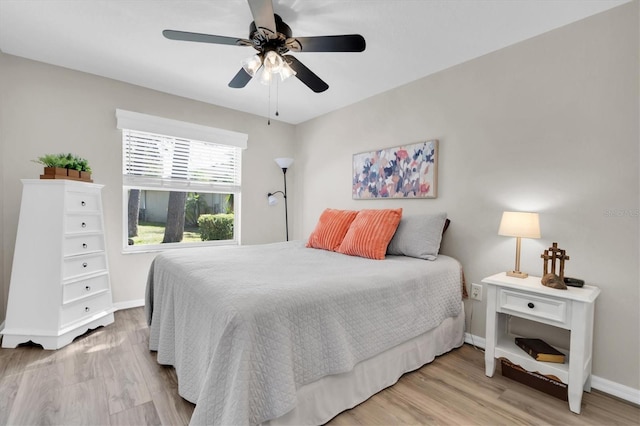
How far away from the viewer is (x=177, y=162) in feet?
11.3

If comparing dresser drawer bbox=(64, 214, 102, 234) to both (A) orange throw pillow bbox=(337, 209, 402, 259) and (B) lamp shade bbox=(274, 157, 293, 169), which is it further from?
(A) orange throw pillow bbox=(337, 209, 402, 259)

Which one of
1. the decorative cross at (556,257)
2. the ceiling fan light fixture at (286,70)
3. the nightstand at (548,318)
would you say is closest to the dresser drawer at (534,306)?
the nightstand at (548,318)

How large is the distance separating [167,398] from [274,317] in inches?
38.4

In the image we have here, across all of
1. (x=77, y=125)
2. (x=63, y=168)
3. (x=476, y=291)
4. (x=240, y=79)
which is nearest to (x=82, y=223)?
(x=63, y=168)

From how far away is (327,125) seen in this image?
12.8ft

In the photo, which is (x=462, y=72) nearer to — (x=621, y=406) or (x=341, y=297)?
(x=341, y=297)

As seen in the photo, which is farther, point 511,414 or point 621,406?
point 621,406

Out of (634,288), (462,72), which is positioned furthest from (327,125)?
(634,288)

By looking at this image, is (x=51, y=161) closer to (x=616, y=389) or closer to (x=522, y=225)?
(x=522, y=225)

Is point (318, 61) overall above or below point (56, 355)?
above

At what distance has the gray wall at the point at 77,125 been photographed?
253cm

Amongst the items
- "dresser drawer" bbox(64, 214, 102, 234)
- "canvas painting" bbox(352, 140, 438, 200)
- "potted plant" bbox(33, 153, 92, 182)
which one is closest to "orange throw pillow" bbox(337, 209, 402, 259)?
"canvas painting" bbox(352, 140, 438, 200)

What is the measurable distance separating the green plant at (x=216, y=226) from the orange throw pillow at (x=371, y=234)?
1.87m

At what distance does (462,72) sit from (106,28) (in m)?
2.82
